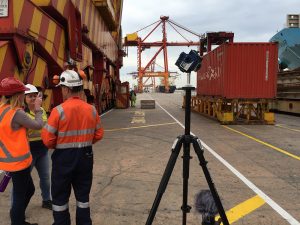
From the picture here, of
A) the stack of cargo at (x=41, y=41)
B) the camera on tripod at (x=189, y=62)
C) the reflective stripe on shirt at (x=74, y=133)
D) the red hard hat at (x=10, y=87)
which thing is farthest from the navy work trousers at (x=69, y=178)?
the stack of cargo at (x=41, y=41)

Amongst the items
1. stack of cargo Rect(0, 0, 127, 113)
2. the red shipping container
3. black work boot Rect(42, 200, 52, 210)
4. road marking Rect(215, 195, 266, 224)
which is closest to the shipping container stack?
the red shipping container

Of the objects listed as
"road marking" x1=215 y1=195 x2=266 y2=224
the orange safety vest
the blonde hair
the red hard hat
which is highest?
the red hard hat

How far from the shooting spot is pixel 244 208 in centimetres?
481

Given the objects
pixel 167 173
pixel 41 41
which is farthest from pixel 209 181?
pixel 41 41

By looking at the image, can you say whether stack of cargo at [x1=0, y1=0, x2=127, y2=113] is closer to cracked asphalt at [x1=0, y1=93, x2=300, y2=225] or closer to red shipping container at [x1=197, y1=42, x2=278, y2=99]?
cracked asphalt at [x1=0, y1=93, x2=300, y2=225]

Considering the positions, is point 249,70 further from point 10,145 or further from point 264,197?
point 10,145

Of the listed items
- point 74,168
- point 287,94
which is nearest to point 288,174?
point 74,168

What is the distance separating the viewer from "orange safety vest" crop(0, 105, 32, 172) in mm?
3596

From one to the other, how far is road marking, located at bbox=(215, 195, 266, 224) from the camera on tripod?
6.53 ft

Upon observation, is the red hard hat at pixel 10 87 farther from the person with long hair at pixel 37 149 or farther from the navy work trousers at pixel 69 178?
the navy work trousers at pixel 69 178

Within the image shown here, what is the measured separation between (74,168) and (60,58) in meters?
6.22

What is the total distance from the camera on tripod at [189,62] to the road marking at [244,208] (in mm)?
1991

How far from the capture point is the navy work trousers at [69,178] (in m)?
3.37

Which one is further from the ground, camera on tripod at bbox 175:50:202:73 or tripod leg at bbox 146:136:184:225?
camera on tripod at bbox 175:50:202:73
